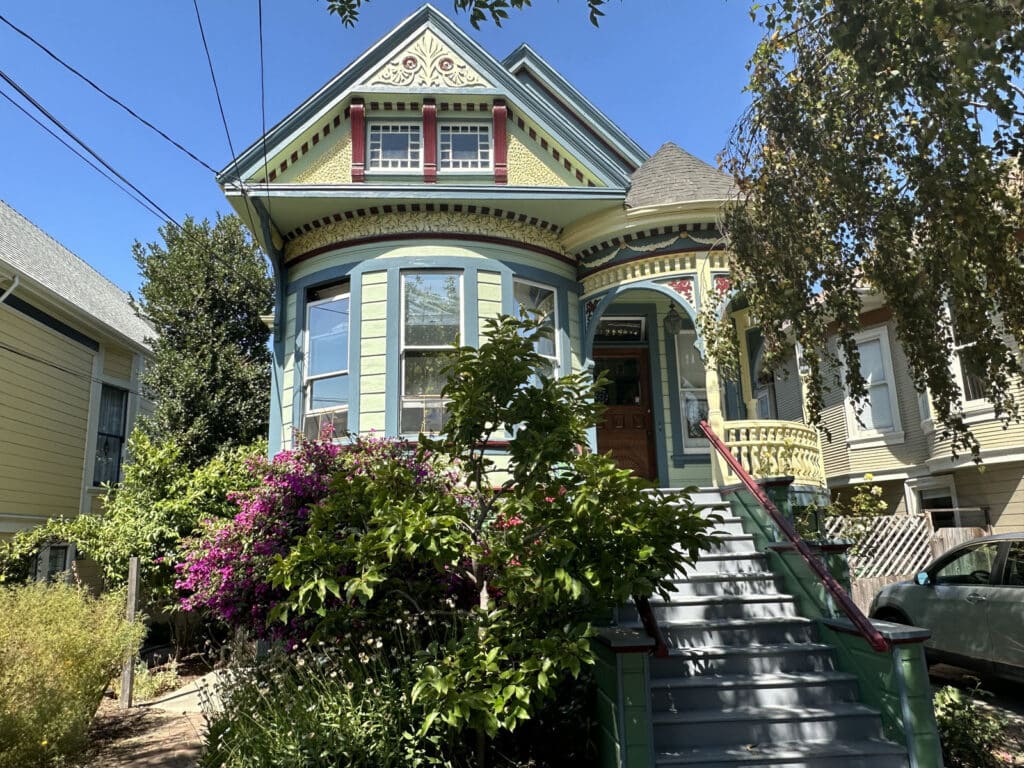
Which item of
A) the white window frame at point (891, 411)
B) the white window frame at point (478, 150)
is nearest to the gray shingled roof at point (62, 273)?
the white window frame at point (478, 150)

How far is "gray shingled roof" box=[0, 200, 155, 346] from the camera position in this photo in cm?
1338

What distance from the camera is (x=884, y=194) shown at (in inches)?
224

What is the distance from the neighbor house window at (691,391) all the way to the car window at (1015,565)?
4605 millimetres

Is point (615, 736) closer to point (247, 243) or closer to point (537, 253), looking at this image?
point (537, 253)

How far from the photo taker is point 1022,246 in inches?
208

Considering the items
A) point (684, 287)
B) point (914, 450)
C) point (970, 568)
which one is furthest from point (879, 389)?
point (970, 568)

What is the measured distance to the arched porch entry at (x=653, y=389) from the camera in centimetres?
1106

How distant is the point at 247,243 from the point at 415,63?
7077 millimetres

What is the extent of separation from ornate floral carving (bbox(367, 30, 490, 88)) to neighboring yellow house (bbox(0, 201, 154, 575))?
23.8 feet

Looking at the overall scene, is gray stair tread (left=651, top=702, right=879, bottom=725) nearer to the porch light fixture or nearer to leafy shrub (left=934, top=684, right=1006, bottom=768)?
leafy shrub (left=934, top=684, right=1006, bottom=768)

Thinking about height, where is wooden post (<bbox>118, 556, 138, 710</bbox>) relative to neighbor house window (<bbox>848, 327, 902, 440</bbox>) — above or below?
below

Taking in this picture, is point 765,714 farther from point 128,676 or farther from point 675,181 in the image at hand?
point 675,181

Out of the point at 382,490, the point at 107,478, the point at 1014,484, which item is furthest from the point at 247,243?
the point at 1014,484

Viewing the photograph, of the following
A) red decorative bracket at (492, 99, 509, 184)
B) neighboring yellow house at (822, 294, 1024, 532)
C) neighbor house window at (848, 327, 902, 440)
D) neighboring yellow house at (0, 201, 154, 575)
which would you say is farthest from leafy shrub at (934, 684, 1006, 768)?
neighboring yellow house at (0, 201, 154, 575)
